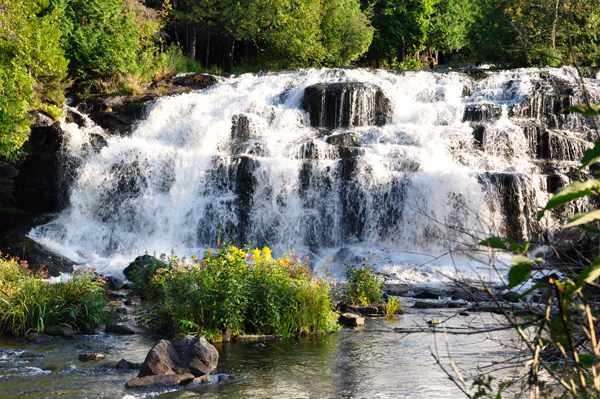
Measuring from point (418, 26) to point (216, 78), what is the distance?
55.6ft

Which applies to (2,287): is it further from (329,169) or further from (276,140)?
(276,140)

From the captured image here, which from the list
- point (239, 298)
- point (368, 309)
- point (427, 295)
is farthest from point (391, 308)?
point (239, 298)

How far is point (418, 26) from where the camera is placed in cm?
3641

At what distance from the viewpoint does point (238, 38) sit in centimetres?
3309

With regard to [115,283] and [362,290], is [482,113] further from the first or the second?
[115,283]

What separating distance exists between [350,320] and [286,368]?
3.00 meters

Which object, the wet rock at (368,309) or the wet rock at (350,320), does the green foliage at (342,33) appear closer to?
the wet rock at (368,309)

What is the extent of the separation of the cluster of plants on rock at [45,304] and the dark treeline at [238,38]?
22.7ft

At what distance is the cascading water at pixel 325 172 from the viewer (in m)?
16.8

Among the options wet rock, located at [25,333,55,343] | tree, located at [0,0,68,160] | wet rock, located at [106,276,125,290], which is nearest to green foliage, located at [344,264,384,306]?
wet rock, located at [25,333,55,343]

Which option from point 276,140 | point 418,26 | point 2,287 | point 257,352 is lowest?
point 257,352

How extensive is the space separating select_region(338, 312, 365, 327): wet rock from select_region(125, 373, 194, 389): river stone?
387cm

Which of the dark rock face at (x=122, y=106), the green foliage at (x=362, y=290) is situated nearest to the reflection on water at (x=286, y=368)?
the green foliage at (x=362, y=290)

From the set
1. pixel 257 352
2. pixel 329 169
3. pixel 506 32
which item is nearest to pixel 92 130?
pixel 329 169
